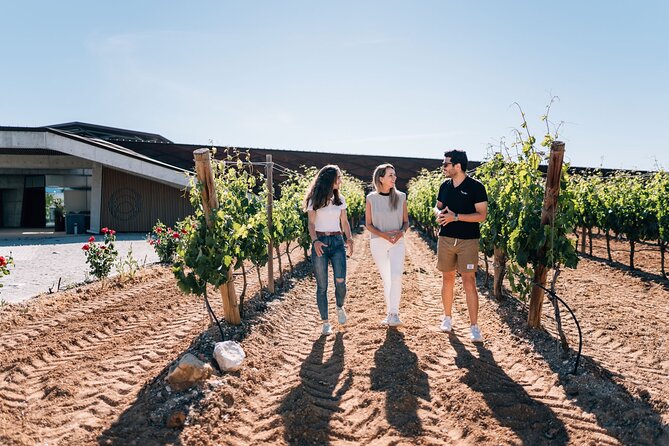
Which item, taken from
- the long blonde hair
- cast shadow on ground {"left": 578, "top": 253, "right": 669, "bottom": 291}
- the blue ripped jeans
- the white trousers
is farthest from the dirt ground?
cast shadow on ground {"left": 578, "top": 253, "right": 669, "bottom": 291}

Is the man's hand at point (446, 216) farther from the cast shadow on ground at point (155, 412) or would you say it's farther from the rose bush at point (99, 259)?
the rose bush at point (99, 259)

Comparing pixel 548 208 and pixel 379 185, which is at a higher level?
pixel 379 185

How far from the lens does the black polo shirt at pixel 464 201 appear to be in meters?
3.78

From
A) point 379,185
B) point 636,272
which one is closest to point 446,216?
point 379,185

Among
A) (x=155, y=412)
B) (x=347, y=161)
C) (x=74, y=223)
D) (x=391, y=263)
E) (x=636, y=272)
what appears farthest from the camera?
(x=347, y=161)

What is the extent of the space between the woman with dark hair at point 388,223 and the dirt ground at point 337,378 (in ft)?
2.19

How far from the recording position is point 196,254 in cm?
411

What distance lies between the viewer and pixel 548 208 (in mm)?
4055

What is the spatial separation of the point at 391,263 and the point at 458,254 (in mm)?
608

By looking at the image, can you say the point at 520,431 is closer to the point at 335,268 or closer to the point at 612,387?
the point at 612,387

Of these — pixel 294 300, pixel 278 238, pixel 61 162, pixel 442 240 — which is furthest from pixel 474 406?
pixel 61 162

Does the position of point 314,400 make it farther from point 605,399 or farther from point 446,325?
point 605,399

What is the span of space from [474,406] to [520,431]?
12.6 inches

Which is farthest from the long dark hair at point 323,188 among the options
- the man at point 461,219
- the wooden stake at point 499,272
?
the wooden stake at point 499,272
